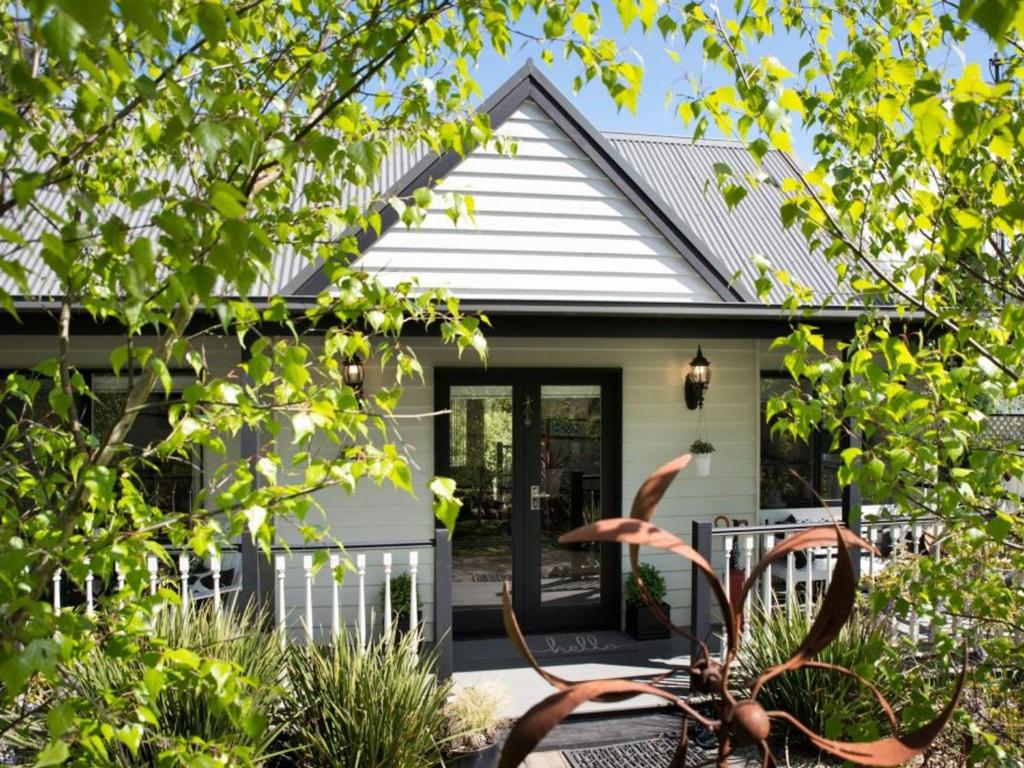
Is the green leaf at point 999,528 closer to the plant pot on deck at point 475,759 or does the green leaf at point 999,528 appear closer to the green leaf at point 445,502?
the green leaf at point 445,502

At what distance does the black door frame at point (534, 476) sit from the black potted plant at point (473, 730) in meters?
2.44

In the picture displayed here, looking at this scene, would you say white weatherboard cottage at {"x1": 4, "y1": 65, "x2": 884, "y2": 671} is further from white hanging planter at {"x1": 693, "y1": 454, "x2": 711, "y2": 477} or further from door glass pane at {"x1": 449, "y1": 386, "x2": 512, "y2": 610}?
white hanging planter at {"x1": 693, "y1": 454, "x2": 711, "y2": 477}

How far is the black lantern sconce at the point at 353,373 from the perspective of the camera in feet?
21.1

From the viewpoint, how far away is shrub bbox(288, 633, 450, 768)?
3.87 m

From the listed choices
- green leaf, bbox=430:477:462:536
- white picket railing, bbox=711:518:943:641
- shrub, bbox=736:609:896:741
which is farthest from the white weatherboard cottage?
green leaf, bbox=430:477:462:536

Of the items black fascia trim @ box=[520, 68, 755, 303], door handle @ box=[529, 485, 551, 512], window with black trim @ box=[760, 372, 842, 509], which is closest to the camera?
black fascia trim @ box=[520, 68, 755, 303]

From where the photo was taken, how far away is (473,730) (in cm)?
436

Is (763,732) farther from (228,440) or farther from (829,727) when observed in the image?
(228,440)

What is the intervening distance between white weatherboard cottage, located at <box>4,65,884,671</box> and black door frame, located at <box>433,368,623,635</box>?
19 mm

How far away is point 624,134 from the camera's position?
1159 centimetres

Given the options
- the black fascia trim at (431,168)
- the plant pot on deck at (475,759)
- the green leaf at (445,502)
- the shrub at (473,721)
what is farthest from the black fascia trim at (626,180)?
the green leaf at (445,502)

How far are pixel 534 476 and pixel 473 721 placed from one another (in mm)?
3110

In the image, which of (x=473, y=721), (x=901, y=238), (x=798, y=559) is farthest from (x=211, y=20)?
(x=798, y=559)

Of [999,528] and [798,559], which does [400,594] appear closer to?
[798,559]
